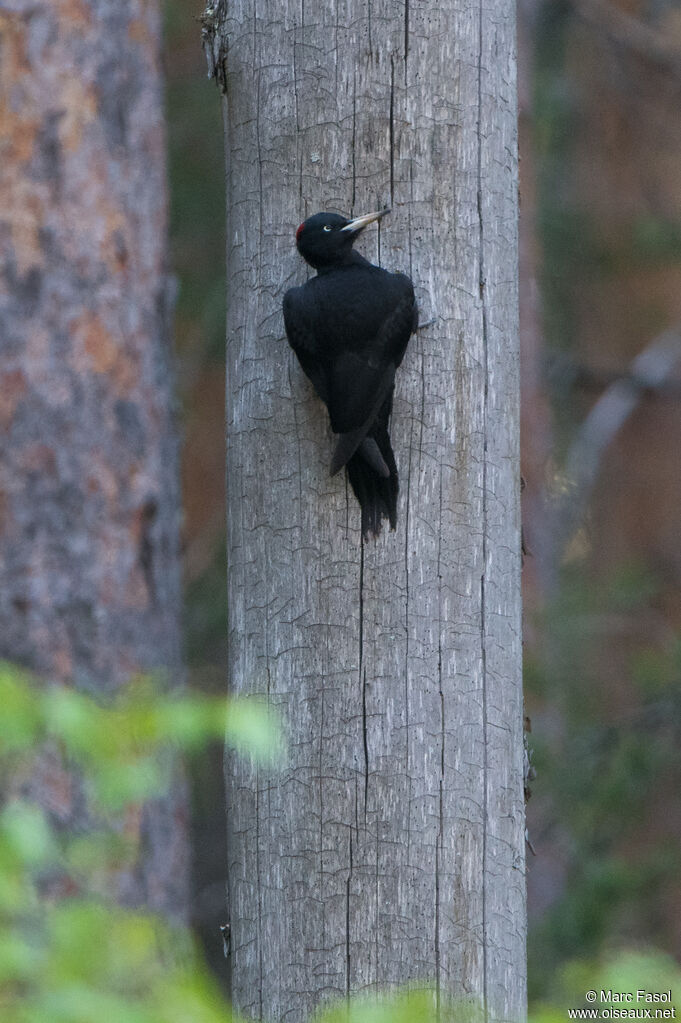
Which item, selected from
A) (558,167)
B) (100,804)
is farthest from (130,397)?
(558,167)

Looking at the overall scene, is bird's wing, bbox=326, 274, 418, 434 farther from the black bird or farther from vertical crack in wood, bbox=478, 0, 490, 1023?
Answer: vertical crack in wood, bbox=478, 0, 490, 1023

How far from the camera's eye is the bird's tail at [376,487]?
2562mm

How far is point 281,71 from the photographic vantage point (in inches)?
105

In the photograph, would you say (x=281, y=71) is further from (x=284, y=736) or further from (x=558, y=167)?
(x=558, y=167)

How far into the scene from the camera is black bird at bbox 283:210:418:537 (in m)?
2.55

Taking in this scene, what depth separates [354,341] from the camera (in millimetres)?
2664

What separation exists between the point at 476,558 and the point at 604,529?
305 inches

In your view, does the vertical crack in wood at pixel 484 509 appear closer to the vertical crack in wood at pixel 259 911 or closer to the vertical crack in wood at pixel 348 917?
the vertical crack in wood at pixel 348 917

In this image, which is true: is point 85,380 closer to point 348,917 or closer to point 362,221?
point 362,221

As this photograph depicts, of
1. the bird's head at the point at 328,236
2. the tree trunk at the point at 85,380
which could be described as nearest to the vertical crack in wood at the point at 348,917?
the bird's head at the point at 328,236

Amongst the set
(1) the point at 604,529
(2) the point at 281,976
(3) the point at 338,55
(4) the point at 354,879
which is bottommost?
(2) the point at 281,976

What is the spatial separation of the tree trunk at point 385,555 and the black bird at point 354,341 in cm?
5

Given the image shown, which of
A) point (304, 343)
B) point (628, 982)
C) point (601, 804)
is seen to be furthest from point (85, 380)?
point (628, 982)

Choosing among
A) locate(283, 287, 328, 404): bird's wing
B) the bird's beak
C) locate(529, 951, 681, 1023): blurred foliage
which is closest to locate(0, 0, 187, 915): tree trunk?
locate(283, 287, 328, 404): bird's wing
